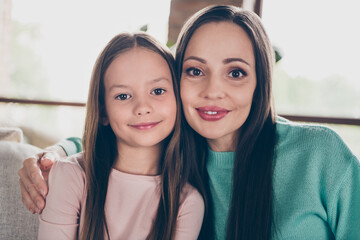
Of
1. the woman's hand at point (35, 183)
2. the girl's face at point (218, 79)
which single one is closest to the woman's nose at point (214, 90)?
the girl's face at point (218, 79)

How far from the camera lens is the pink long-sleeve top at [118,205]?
45.7 inches

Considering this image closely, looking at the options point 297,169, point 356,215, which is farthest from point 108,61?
point 356,215

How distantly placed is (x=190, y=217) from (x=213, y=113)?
0.37 metres

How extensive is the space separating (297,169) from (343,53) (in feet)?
5.53

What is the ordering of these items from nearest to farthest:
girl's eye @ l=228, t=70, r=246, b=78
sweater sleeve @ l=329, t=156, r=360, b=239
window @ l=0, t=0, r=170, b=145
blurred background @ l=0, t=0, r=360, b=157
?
1. sweater sleeve @ l=329, t=156, r=360, b=239
2. girl's eye @ l=228, t=70, r=246, b=78
3. blurred background @ l=0, t=0, r=360, b=157
4. window @ l=0, t=0, r=170, b=145

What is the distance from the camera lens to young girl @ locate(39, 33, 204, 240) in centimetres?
118

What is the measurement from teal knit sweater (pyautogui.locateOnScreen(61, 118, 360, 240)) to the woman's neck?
0.32 metres

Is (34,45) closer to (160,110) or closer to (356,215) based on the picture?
(160,110)

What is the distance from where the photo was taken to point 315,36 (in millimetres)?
2559

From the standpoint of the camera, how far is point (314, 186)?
3.75 ft

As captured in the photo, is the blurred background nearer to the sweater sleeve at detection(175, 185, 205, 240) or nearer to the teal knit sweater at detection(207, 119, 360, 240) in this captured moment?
the teal knit sweater at detection(207, 119, 360, 240)

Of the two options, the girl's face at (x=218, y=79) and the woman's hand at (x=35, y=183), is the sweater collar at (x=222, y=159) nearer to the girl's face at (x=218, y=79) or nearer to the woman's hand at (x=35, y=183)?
the girl's face at (x=218, y=79)

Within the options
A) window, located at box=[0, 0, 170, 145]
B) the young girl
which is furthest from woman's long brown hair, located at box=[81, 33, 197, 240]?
window, located at box=[0, 0, 170, 145]

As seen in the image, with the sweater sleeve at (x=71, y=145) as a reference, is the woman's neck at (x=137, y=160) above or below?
above
